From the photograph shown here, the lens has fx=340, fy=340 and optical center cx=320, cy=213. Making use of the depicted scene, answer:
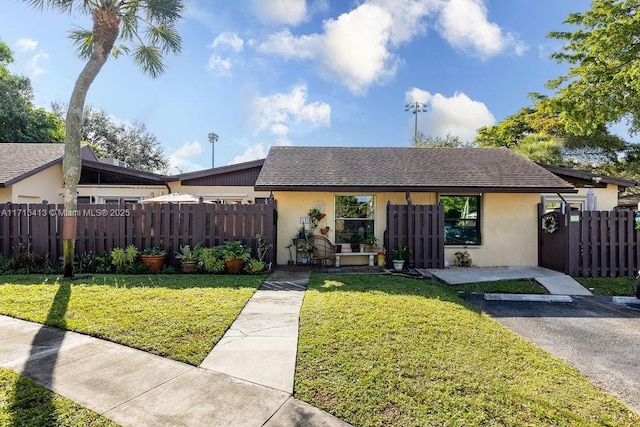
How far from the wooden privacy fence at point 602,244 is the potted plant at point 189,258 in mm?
9881

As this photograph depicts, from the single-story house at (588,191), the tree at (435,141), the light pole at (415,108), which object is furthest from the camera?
the light pole at (415,108)

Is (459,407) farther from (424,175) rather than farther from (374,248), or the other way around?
(424,175)

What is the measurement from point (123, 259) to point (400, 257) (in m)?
7.47

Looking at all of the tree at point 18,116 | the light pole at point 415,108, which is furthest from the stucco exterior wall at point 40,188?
the light pole at point 415,108

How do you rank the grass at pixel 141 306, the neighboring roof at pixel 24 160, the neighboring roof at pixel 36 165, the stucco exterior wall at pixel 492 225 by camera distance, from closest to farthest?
the grass at pixel 141 306
the stucco exterior wall at pixel 492 225
the neighboring roof at pixel 24 160
the neighboring roof at pixel 36 165

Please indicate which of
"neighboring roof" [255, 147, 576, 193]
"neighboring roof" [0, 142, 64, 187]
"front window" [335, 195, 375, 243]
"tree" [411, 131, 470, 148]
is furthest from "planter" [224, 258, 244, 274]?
"tree" [411, 131, 470, 148]

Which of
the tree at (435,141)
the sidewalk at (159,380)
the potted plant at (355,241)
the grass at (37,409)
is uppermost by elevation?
the tree at (435,141)

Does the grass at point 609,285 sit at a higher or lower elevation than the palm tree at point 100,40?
lower

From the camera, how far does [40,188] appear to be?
12.4 meters

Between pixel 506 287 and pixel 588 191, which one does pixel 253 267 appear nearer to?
pixel 506 287

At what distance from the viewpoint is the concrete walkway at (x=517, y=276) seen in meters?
7.84

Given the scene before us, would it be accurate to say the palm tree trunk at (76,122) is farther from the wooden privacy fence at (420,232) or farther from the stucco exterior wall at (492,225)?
the wooden privacy fence at (420,232)

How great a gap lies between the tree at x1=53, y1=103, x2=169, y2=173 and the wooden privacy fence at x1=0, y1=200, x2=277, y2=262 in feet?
97.4

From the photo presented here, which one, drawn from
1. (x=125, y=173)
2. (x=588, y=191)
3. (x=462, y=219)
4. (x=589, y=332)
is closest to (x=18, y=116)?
(x=125, y=173)
